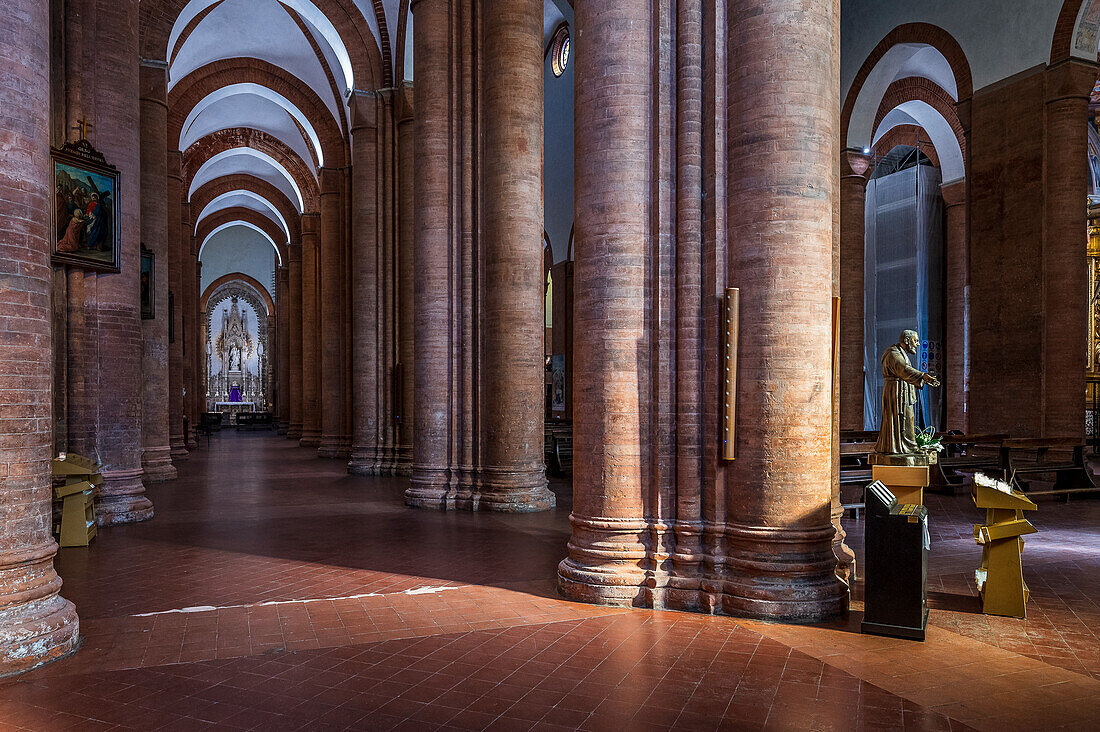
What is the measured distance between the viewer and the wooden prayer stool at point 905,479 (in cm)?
625

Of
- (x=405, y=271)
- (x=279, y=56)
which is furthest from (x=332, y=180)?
(x=405, y=271)

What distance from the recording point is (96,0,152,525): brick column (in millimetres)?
10164

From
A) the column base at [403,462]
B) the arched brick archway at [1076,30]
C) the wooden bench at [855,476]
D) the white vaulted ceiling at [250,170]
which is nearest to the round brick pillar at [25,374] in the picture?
the wooden bench at [855,476]

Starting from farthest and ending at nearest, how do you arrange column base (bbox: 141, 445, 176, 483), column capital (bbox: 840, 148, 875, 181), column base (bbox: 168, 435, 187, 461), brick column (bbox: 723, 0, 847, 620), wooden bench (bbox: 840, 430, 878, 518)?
column base (bbox: 168, 435, 187, 461), column capital (bbox: 840, 148, 875, 181), column base (bbox: 141, 445, 176, 483), wooden bench (bbox: 840, 430, 878, 518), brick column (bbox: 723, 0, 847, 620)

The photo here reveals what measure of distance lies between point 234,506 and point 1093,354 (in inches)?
857

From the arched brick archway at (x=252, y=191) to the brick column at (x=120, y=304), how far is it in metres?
24.0

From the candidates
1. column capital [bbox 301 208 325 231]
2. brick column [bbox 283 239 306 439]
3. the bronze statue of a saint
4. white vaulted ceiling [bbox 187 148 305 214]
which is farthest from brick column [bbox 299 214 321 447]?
the bronze statue of a saint

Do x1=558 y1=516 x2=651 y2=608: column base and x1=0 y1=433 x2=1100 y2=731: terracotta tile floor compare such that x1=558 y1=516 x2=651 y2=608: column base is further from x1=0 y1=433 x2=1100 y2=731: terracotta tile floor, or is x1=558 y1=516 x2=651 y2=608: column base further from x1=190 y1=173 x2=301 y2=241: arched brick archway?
x1=190 y1=173 x2=301 y2=241: arched brick archway

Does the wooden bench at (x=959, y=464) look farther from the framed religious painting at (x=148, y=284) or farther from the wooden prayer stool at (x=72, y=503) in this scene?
the framed religious painting at (x=148, y=284)

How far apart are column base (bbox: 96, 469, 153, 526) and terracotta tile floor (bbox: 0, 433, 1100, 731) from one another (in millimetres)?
1876

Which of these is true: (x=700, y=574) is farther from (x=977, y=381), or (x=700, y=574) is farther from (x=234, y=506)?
(x=977, y=381)

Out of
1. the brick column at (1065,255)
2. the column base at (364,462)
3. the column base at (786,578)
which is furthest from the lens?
the column base at (364,462)

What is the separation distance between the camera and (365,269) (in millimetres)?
16703

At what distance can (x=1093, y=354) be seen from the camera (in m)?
21.8
